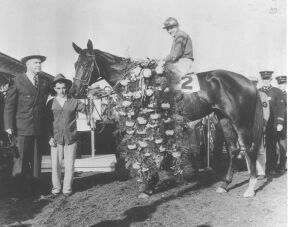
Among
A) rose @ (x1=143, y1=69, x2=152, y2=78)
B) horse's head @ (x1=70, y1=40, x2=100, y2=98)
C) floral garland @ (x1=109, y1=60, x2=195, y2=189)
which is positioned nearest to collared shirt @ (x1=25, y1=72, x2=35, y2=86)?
horse's head @ (x1=70, y1=40, x2=100, y2=98)

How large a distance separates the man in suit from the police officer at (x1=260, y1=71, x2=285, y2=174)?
456 centimetres

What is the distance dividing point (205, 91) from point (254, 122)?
0.99 m

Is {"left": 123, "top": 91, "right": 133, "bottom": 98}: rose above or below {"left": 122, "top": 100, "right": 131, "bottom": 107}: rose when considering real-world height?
above

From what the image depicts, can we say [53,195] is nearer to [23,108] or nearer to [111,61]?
[23,108]

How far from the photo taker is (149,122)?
199 inches

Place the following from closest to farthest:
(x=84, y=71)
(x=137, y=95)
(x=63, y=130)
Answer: (x=137, y=95) → (x=63, y=130) → (x=84, y=71)

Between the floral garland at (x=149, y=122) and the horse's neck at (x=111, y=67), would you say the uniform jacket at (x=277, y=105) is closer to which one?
the floral garland at (x=149, y=122)

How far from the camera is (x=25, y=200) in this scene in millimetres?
5227

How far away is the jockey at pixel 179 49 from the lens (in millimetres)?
5641

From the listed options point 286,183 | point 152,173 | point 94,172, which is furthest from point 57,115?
point 286,183

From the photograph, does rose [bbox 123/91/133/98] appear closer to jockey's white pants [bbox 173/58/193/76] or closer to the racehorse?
the racehorse

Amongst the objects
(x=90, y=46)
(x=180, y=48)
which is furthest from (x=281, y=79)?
(x=90, y=46)

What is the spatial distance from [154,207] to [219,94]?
89.8 inches

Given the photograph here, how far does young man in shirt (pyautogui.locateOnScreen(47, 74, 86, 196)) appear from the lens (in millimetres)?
5367
